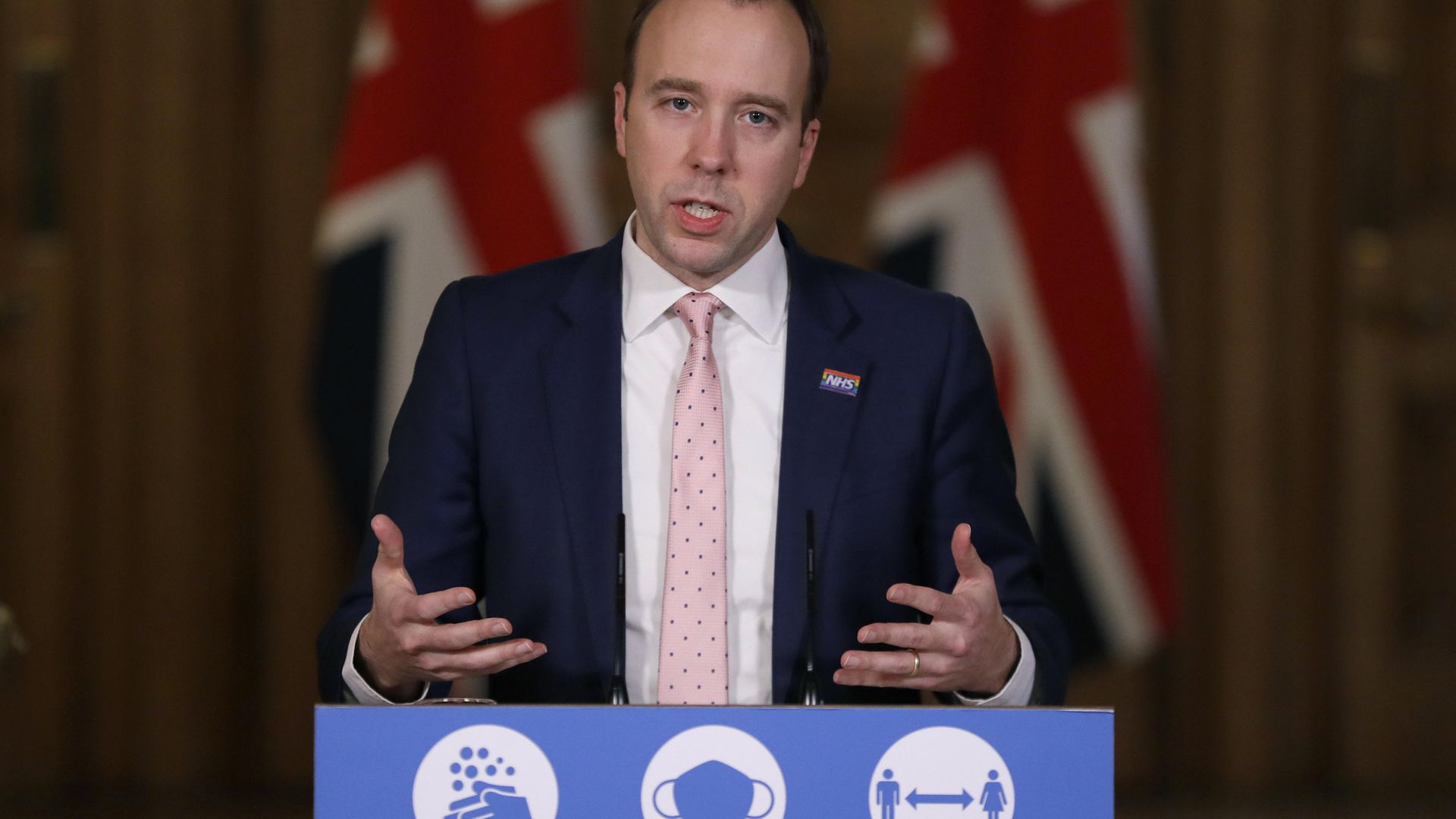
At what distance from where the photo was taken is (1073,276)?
309 centimetres

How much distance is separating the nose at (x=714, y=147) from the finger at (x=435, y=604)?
0.55 m

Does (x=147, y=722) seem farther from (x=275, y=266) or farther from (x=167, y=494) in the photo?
(x=275, y=266)

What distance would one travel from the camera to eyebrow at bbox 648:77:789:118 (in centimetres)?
158

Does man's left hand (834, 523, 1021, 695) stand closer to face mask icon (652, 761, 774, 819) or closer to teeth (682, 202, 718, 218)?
face mask icon (652, 761, 774, 819)

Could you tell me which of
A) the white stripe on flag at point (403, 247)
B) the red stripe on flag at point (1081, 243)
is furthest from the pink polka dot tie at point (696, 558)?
the red stripe on flag at point (1081, 243)

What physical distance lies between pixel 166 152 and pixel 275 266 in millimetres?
380

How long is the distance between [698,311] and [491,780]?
665 millimetres

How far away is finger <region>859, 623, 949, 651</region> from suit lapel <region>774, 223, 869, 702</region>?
249 mm

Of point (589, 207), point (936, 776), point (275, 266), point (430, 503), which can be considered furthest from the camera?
point (275, 266)

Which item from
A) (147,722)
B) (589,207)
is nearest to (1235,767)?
Result: (589,207)

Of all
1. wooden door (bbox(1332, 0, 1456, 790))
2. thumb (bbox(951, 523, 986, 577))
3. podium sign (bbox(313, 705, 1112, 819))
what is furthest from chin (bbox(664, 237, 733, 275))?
wooden door (bbox(1332, 0, 1456, 790))

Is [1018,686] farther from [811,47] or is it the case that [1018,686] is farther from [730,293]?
[811,47]

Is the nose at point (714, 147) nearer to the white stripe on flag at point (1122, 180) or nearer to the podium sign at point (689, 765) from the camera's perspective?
the podium sign at point (689, 765)

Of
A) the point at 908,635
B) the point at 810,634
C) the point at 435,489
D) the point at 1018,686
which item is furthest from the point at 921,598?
the point at 435,489
